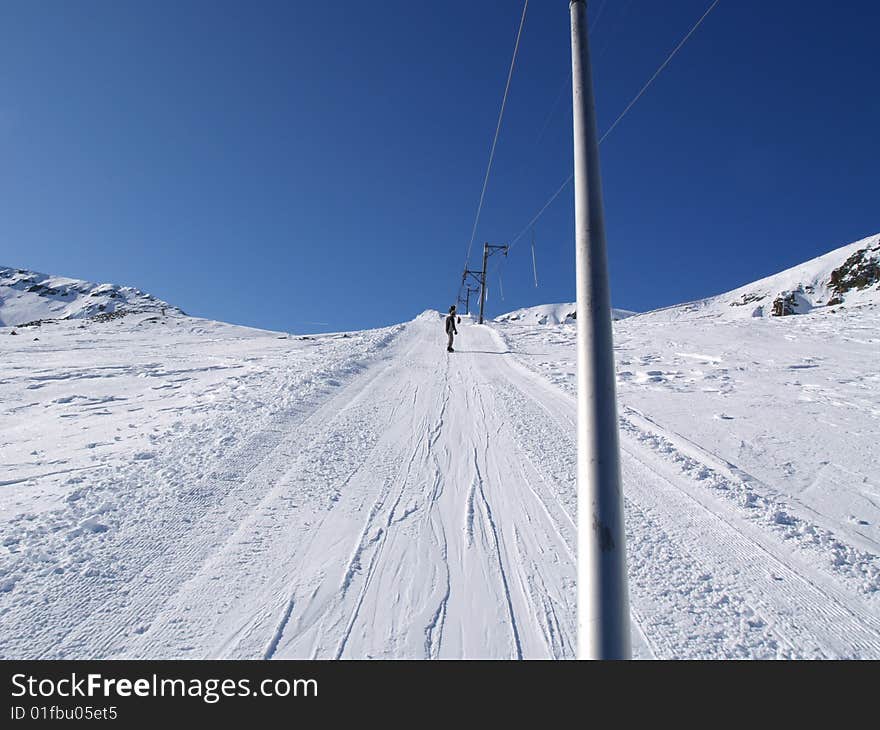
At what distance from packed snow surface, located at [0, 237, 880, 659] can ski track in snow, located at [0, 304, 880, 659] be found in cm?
2

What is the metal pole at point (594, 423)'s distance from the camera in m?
2.13

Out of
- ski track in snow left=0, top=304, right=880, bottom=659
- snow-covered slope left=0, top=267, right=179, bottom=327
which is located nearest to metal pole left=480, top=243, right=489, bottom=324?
ski track in snow left=0, top=304, right=880, bottom=659

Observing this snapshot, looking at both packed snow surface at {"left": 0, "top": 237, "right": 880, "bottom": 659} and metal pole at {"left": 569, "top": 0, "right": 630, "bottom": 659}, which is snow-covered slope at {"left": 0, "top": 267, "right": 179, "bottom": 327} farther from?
metal pole at {"left": 569, "top": 0, "right": 630, "bottom": 659}

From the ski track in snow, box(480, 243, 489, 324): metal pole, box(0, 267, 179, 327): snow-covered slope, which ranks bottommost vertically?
the ski track in snow

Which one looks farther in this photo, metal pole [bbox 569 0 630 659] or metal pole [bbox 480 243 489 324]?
metal pole [bbox 480 243 489 324]

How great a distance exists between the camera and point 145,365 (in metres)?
15.1

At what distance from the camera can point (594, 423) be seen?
2.44 meters

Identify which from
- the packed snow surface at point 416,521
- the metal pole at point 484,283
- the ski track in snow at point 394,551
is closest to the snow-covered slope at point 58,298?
the metal pole at point 484,283

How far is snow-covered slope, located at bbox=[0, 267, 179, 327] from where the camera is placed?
16325 cm

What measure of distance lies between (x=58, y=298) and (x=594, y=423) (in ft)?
828

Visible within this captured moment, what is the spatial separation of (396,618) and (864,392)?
37.8 ft

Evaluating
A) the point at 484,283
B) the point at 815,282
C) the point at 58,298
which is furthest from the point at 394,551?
the point at 58,298

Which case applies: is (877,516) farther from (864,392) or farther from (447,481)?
(864,392)
